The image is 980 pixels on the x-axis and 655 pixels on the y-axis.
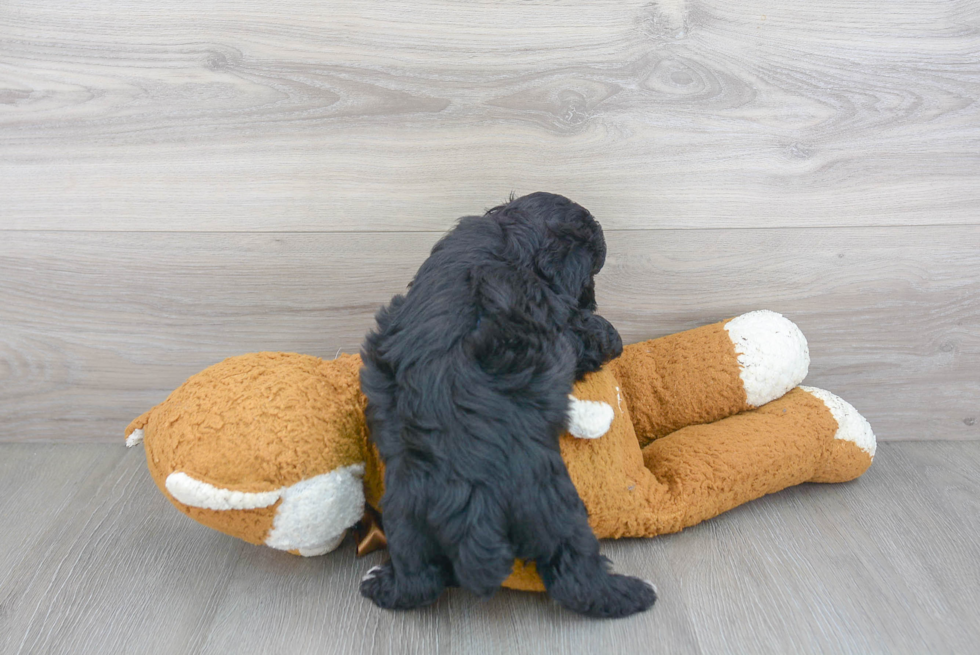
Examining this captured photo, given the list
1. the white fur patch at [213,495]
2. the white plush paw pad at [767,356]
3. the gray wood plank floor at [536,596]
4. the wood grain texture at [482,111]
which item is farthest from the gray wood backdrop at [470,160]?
the white fur patch at [213,495]

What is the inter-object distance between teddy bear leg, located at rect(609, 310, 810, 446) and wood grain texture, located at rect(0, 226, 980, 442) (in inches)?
3.9

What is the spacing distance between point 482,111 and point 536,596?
0.68m

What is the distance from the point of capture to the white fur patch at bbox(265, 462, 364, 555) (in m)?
0.80

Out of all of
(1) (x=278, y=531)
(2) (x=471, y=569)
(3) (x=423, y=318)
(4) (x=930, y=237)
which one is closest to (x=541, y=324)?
(3) (x=423, y=318)

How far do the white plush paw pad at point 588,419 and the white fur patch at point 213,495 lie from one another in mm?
359

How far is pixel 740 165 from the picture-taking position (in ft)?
3.46


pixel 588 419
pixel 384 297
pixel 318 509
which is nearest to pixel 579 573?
pixel 588 419

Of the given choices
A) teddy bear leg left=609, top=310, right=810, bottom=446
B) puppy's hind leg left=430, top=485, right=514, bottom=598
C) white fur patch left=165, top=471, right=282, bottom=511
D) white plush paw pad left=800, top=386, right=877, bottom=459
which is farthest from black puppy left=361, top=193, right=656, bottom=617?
white plush paw pad left=800, top=386, right=877, bottom=459

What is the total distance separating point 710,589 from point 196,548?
686 millimetres

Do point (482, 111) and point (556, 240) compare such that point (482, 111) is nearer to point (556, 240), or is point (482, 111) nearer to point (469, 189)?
point (469, 189)

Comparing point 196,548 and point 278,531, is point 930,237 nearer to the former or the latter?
point 278,531

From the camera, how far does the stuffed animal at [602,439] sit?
0.79 meters

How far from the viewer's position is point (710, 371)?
1.00 m

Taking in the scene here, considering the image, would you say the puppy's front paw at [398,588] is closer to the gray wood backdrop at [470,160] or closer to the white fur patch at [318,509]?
the white fur patch at [318,509]
